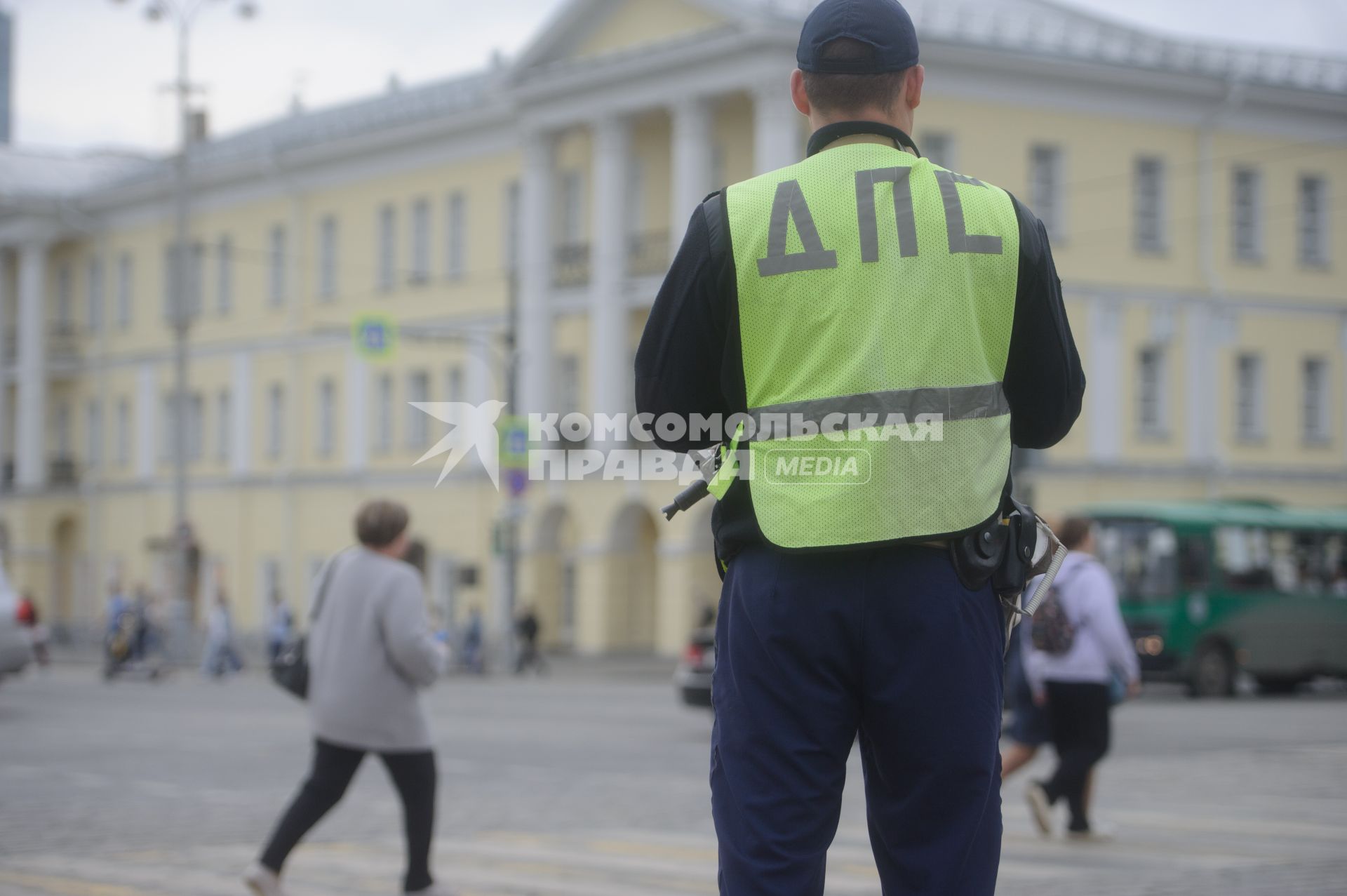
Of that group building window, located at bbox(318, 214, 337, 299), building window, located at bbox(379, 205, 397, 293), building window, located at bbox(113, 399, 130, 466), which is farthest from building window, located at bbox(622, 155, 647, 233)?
building window, located at bbox(113, 399, 130, 466)

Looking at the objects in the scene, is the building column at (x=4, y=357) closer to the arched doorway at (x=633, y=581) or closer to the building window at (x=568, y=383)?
the building window at (x=568, y=383)

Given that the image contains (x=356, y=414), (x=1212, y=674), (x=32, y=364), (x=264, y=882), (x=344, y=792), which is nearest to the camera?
(x=264, y=882)

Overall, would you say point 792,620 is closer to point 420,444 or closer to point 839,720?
point 839,720

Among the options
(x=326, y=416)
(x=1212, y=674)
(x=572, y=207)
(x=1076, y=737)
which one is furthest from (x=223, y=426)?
(x=1076, y=737)

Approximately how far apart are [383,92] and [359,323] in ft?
66.5

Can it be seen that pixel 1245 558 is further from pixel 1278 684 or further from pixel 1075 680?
pixel 1075 680

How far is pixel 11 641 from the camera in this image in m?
23.0

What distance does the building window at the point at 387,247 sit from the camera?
5669 cm

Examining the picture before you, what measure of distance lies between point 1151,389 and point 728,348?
4662 cm

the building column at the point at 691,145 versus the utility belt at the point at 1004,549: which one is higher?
the building column at the point at 691,145

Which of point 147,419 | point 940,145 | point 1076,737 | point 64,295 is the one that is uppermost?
point 940,145

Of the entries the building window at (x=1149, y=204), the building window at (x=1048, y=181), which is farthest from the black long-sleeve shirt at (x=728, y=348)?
the building window at (x=1149, y=204)

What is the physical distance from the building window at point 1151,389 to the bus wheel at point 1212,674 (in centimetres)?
1595

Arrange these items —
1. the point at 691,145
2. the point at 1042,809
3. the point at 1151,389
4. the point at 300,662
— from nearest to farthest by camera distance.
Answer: the point at 300,662
the point at 1042,809
the point at 691,145
the point at 1151,389
